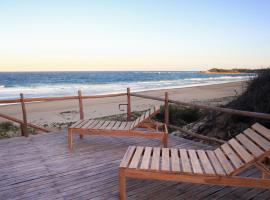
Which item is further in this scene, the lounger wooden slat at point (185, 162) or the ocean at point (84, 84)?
the ocean at point (84, 84)

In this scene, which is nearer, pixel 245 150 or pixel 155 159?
pixel 245 150

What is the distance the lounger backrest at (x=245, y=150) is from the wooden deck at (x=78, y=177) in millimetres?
416

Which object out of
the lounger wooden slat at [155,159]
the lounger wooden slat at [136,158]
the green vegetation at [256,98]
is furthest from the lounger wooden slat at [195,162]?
the green vegetation at [256,98]

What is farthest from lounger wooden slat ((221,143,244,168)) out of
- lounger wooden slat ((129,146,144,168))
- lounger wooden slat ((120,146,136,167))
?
lounger wooden slat ((120,146,136,167))

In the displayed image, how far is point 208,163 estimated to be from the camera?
2.39 meters

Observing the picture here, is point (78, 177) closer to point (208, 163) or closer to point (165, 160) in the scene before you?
point (165, 160)

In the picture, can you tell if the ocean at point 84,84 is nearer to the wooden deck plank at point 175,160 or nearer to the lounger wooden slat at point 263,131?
the lounger wooden slat at point 263,131

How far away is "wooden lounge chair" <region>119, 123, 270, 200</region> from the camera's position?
6.93 ft

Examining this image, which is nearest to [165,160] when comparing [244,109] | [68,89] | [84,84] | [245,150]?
[245,150]

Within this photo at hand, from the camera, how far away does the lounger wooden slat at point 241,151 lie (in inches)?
84.6

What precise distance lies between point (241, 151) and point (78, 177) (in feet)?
6.54

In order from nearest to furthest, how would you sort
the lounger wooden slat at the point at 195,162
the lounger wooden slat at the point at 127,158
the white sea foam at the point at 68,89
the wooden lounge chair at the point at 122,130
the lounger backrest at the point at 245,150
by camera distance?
the lounger backrest at the point at 245,150 → the lounger wooden slat at the point at 195,162 → the lounger wooden slat at the point at 127,158 → the wooden lounge chair at the point at 122,130 → the white sea foam at the point at 68,89

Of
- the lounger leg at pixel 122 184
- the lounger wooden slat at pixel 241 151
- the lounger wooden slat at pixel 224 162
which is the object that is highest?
the lounger wooden slat at pixel 241 151

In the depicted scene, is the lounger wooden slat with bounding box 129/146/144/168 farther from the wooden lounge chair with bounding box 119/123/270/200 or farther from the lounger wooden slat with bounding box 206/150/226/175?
the lounger wooden slat with bounding box 206/150/226/175
